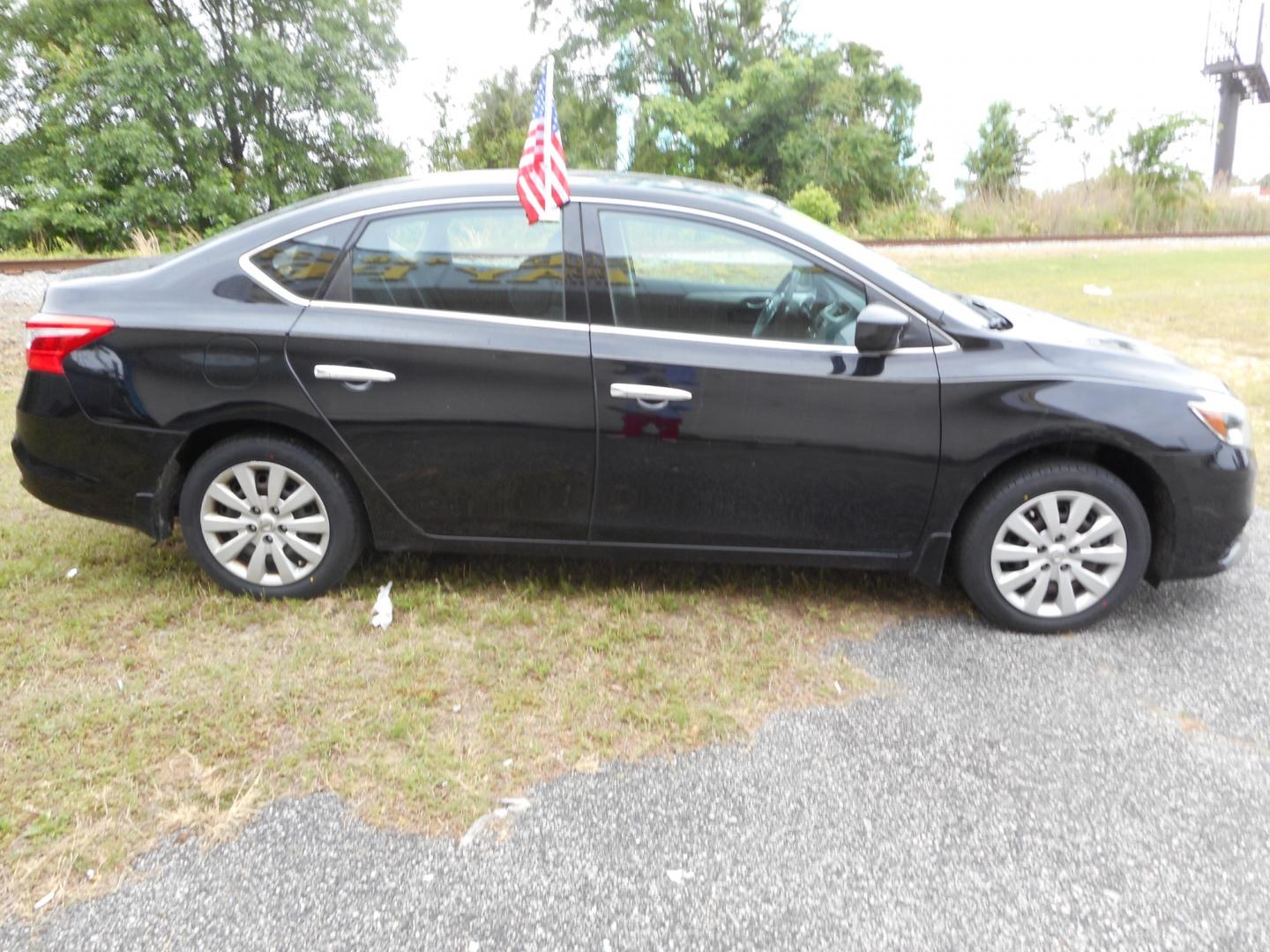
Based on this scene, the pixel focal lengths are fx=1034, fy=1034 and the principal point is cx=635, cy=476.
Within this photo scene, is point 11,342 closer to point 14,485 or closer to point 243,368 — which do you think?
point 14,485

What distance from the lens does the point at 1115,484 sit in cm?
377

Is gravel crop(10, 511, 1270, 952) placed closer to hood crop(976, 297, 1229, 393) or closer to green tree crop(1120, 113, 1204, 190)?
hood crop(976, 297, 1229, 393)

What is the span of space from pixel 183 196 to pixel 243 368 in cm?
2444

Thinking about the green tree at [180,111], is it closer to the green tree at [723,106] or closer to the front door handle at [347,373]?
the green tree at [723,106]

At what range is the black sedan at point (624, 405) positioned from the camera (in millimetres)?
3729

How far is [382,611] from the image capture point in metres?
3.93

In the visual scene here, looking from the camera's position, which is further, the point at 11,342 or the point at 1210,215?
the point at 1210,215

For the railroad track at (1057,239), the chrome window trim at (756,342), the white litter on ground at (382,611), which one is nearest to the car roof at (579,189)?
the chrome window trim at (756,342)

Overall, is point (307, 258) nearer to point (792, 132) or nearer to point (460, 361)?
point (460, 361)

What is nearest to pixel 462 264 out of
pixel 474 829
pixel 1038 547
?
pixel 474 829

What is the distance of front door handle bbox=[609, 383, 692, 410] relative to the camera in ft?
12.1

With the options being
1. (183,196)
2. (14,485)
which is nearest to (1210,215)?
(183,196)

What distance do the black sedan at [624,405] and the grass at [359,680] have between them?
32cm

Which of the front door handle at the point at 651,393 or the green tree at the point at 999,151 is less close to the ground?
the green tree at the point at 999,151
